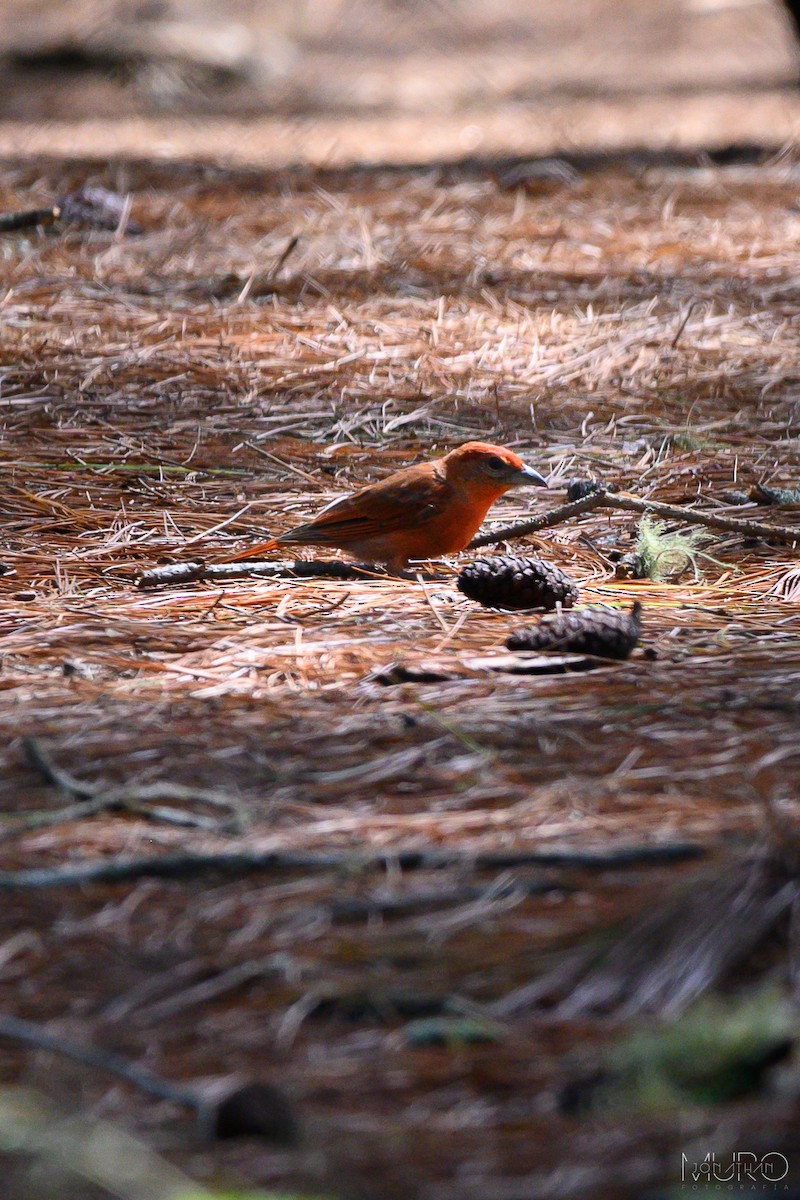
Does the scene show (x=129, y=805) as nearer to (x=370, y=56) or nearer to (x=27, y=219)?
(x=27, y=219)

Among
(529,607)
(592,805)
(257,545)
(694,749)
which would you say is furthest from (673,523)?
(592,805)

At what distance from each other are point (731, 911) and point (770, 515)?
2.17 metres

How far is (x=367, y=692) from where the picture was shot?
250cm

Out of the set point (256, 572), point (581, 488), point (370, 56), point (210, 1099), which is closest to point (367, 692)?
point (256, 572)

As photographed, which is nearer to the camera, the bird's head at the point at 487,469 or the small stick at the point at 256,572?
the small stick at the point at 256,572

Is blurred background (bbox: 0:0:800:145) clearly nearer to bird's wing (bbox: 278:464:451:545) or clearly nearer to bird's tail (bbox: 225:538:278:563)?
bird's wing (bbox: 278:464:451:545)

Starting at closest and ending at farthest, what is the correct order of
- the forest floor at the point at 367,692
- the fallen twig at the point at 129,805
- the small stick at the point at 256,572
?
the forest floor at the point at 367,692, the fallen twig at the point at 129,805, the small stick at the point at 256,572

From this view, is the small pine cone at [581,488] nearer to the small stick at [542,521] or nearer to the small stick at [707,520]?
the small stick at [542,521]

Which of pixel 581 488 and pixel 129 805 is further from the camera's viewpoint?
pixel 581 488

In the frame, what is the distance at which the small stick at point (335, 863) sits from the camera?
1.81 metres

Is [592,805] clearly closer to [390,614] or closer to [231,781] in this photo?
[231,781]

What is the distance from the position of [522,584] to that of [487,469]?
0.56 metres

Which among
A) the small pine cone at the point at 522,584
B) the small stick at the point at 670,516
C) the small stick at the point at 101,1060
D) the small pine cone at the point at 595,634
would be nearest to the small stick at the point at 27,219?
the small stick at the point at 670,516

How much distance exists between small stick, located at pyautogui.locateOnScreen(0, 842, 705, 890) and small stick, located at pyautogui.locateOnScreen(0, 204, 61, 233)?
5.54 m
